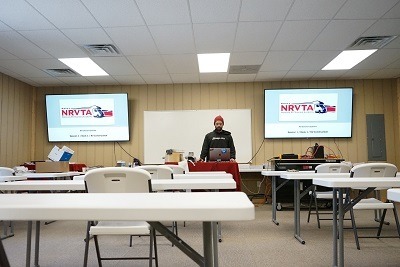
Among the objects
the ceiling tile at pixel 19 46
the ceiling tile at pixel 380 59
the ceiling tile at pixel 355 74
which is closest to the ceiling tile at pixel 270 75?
the ceiling tile at pixel 355 74

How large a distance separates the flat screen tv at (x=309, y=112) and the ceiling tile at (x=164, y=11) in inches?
131

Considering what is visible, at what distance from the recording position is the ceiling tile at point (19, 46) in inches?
171

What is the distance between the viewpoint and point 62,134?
7020mm

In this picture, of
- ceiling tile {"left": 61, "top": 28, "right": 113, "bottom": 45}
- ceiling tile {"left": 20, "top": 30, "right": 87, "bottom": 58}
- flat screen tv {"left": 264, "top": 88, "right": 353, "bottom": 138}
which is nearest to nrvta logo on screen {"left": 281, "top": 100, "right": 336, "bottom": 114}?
flat screen tv {"left": 264, "top": 88, "right": 353, "bottom": 138}

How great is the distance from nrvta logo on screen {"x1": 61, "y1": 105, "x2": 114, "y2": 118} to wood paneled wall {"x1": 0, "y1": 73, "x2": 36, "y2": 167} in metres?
0.86

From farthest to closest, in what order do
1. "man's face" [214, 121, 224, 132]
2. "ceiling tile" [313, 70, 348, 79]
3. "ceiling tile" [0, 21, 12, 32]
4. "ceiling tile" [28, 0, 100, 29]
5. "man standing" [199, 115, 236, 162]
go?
"ceiling tile" [313, 70, 348, 79] < "man standing" [199, 115, 236, 162] < "man's face" [214, 121, 224, 132] < "ceiling tile" [0, 21, 12, 32] < "ceiling tile" [28, 0, 100, 29]

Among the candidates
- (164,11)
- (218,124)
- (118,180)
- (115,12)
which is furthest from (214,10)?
(118,180)

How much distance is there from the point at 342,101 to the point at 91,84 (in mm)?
5136

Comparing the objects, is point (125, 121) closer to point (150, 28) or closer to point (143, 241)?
point (150, 28)

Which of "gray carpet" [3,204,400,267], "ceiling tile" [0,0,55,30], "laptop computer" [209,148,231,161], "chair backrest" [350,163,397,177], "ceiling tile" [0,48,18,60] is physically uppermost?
"ceiling tile" [0,0,55,30]

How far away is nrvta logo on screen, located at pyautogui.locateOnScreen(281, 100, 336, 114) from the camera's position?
6707mm

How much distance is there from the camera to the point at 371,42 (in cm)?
482

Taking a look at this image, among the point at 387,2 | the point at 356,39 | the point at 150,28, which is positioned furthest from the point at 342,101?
the point at 150,28

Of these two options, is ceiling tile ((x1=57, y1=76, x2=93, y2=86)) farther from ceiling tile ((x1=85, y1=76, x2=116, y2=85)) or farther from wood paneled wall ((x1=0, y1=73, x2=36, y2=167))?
wood paneled wall ((x1=0, y1=73, x2=36, y2=167))
